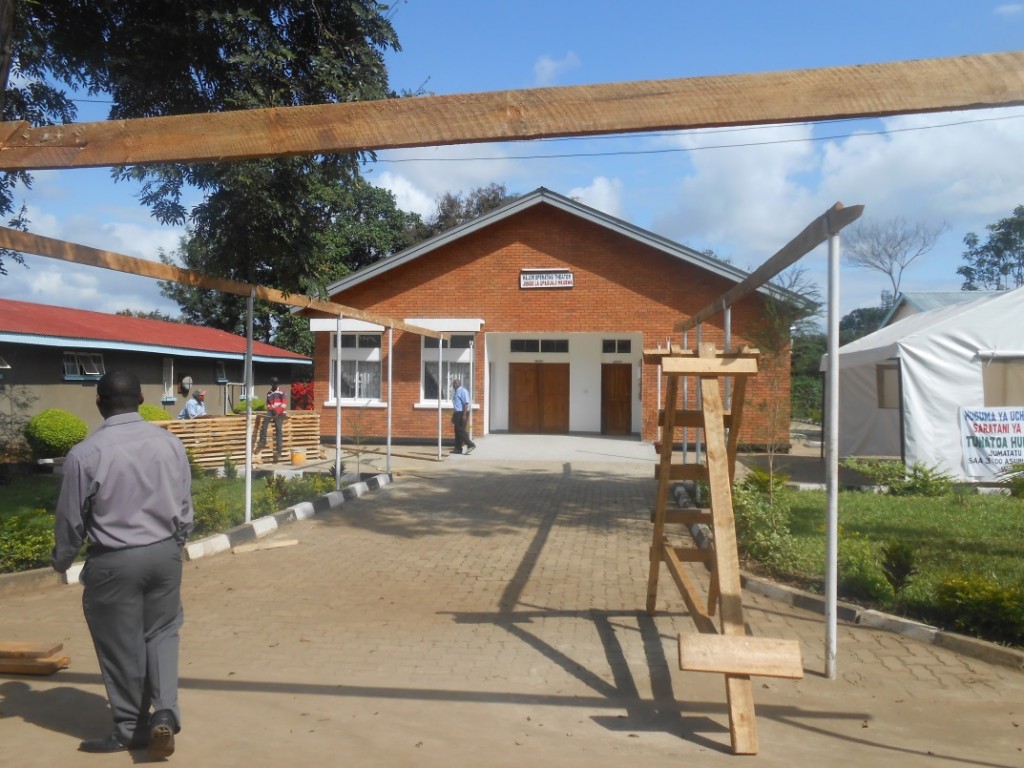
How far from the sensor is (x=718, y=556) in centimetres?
466

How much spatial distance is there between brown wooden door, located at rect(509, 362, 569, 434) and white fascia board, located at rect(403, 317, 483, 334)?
254 centimetres

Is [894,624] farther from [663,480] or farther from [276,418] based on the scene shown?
[276,418]

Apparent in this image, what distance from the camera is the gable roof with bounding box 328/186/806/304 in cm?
2156

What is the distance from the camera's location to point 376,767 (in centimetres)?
405

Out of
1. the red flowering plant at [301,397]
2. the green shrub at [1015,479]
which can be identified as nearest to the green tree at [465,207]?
the red flowering plant at [301,397]

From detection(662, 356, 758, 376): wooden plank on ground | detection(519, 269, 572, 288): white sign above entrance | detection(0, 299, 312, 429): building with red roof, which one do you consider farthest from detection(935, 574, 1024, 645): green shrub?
detection(519, 269, 572, 288): white sign above entrance

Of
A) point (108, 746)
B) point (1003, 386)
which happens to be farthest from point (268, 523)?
point (1003, 386)

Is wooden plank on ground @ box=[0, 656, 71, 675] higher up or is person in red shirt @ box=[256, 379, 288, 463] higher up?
person in red shirt @ box=[256, 379, 288, 463]

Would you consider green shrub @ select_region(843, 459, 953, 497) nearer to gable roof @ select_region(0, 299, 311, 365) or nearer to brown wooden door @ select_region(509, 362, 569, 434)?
brown wooden door @ select_region(509, 362, 569, 434)

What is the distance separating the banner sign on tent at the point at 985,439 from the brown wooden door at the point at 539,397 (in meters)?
11.6

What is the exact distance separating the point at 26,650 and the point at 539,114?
440cm

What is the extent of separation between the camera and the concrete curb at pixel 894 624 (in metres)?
5.79

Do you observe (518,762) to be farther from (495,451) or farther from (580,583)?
(495,451)

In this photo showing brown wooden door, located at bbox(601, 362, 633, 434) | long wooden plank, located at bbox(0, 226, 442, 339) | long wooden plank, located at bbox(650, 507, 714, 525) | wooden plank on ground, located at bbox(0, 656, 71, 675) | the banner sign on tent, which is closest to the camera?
wooden plank on ground, located at bbox(0, 656, 71, 675)
